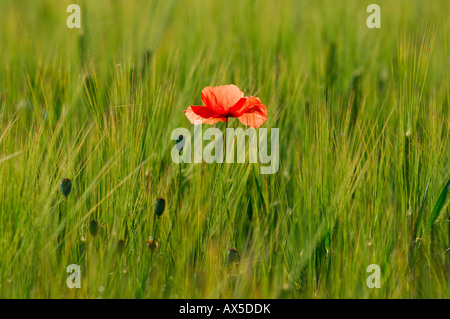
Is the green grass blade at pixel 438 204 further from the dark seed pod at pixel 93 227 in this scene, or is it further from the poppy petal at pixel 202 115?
the dark seed pod at pixel 93 227

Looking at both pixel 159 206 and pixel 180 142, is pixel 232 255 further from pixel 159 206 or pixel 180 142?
pixel 180 142

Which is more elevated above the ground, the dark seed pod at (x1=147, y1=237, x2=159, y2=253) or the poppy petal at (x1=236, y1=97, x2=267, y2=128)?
the poppy petal at (x1=236, y1=97, x2=267, y2=128)

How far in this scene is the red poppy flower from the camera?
1067mm

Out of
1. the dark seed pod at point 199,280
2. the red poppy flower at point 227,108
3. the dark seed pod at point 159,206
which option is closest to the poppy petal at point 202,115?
the red poppy flower at point 227,108

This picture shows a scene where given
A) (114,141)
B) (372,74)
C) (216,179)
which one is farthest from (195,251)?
(372,74)

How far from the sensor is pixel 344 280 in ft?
3.18

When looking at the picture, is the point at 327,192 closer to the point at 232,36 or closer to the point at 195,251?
the point at 195,251

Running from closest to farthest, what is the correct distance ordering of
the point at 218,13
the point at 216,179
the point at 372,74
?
1. the point at 216,179
2. the point at 372,74
3. the point at 218,13

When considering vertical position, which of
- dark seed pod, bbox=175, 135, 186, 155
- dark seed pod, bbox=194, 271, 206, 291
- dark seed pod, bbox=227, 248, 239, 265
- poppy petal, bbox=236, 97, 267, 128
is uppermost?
poppy petal, bbox=236, 97, 267, 128

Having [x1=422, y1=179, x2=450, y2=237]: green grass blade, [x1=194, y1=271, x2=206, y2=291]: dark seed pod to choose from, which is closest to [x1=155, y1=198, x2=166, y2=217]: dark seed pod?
[x1=194, y1=271, x2=206, y2=291]: dark seed pod

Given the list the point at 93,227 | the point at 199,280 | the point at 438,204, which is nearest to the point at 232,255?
the point at 199,280

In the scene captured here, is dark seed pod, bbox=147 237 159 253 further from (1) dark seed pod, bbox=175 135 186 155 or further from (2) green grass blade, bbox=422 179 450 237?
(2) green grass blade, bbox=422 179 450 237

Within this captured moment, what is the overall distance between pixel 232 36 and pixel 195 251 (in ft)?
2.72
